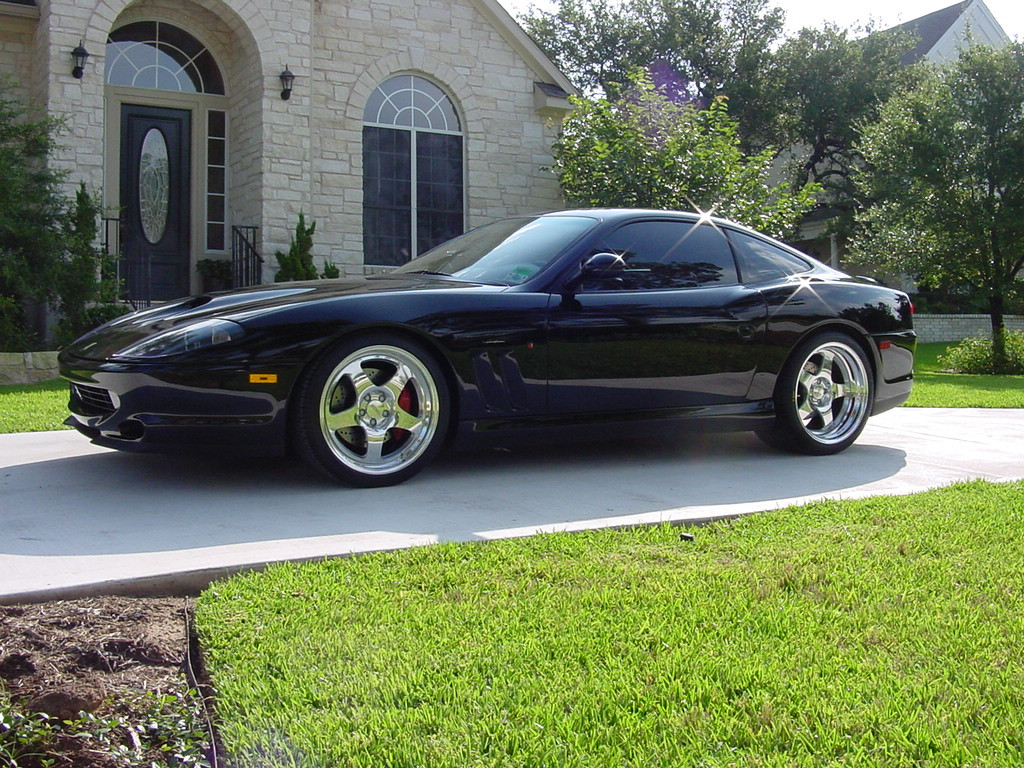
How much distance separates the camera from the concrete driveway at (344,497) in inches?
131

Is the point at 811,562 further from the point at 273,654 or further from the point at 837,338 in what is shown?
the point at 837,338

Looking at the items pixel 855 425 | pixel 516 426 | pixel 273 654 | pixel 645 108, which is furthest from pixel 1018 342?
pixel 273 654

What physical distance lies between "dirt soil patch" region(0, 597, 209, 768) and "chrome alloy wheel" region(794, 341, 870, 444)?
3943 millimetres

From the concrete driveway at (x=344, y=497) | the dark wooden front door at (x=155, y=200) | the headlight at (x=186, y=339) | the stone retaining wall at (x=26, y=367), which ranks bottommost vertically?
the concrete driveway at (x=344, y=497)

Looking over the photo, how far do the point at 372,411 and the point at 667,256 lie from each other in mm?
1903

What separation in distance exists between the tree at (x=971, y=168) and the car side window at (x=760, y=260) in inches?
496

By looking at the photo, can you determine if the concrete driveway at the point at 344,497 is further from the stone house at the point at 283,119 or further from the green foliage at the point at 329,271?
the stone house at the point at 283,119

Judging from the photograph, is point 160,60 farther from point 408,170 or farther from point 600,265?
point 600,265

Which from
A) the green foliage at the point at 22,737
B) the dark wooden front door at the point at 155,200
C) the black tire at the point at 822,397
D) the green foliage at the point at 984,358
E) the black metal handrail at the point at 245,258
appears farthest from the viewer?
the green foliage at the point at 984,358

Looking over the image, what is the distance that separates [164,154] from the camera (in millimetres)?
14500

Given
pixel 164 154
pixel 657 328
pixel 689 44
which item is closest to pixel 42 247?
pixel 164 154

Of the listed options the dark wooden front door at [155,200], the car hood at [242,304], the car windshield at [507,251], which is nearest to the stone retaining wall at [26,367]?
the dark wooden front door at [155,200]

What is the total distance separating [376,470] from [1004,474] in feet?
10.2

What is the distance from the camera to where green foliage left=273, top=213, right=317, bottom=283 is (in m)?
13.3
